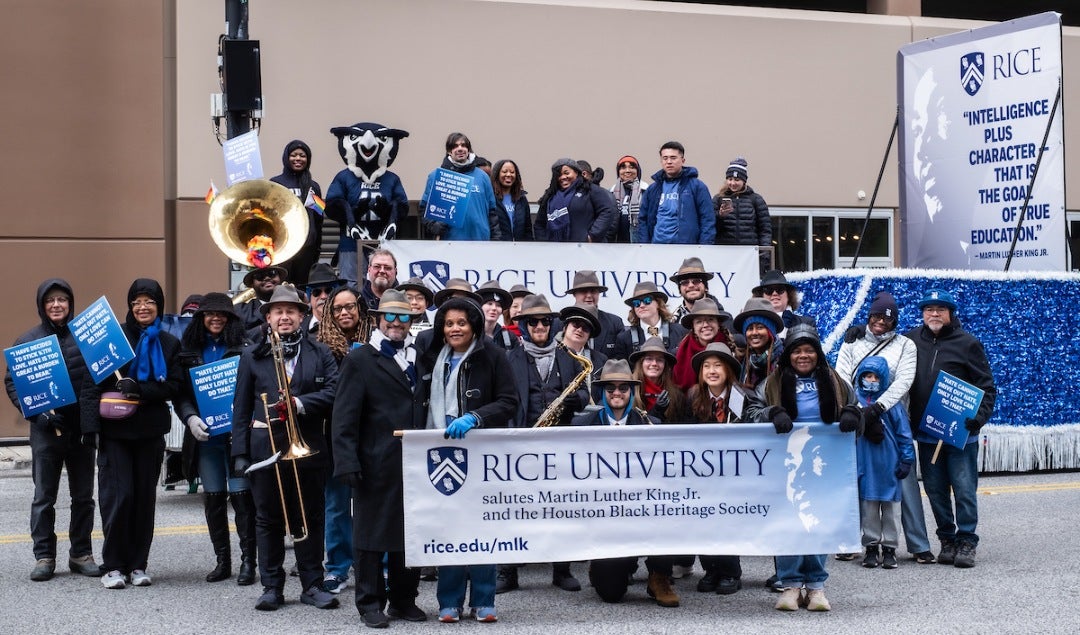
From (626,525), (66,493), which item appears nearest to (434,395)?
(626,525)

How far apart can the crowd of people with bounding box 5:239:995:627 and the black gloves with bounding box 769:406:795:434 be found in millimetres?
21

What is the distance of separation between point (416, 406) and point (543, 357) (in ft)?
4.13

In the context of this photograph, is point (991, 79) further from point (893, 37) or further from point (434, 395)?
point (434, 395)

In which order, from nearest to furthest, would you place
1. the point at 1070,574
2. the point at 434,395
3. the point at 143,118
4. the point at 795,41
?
the point at 434,395 → the point at 1070,574 → the point at 143,118 → the point at 795,41

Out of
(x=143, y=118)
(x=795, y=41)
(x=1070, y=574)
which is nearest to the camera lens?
(x=1070, y=574)

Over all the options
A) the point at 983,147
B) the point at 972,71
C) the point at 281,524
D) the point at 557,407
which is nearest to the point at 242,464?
the point at 281,524

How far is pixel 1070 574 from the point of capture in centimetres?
923

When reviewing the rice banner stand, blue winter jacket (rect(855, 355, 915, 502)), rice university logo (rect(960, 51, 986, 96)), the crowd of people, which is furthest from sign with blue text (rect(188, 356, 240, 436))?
rice university logo (rect(960, 51, 986, 96))

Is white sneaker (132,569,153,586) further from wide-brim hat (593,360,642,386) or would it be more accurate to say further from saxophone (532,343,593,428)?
wide-brim hat (593,360,642,386)

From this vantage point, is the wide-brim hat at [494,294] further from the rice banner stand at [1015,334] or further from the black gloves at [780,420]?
the rice banner stand at [1015,334]

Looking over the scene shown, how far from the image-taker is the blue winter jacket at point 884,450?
9.80m

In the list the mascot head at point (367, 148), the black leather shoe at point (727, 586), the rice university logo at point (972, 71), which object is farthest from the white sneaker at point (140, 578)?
the rice university logo at point (972, 71)

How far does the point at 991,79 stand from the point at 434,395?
8.60 metres

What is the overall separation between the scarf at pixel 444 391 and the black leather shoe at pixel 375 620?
108 centimetres
